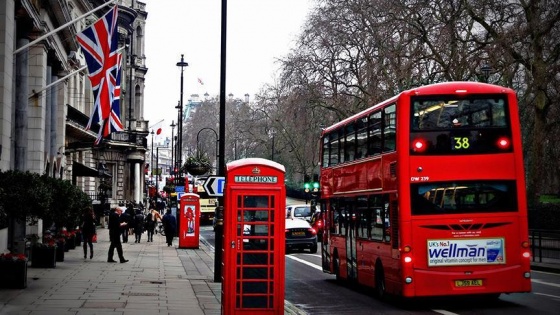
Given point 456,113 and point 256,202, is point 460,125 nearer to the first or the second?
point 456,113

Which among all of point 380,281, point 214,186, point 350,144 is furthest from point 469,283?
point 214,186

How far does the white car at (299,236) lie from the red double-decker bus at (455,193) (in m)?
20.2

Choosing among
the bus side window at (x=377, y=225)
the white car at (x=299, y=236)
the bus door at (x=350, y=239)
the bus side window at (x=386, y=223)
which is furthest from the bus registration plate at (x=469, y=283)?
the white car at (x=299, y=236)

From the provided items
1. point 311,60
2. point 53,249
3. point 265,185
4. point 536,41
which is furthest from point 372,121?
point 311,60

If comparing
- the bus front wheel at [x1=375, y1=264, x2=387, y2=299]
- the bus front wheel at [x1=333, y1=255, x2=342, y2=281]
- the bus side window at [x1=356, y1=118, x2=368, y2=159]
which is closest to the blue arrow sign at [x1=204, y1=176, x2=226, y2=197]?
the bus front wheel at [x1=333, y1=255, x2=342, y2=281]

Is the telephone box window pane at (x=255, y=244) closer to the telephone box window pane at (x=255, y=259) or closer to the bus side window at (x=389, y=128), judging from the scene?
the telephone box window pane at (x=255, y=259)

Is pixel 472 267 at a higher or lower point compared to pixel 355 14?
lower

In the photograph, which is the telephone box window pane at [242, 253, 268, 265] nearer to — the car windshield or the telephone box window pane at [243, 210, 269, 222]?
the telephone box window pane at [243, 210, 269, 222]

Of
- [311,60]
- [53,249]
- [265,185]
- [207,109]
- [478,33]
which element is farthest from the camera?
[207,109]

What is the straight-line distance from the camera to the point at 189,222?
43031 millimetres

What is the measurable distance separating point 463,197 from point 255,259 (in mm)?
4876

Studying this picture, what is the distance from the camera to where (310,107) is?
6156 cm

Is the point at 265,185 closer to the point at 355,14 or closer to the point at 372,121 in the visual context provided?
the point at 372,121

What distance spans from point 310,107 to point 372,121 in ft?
138
